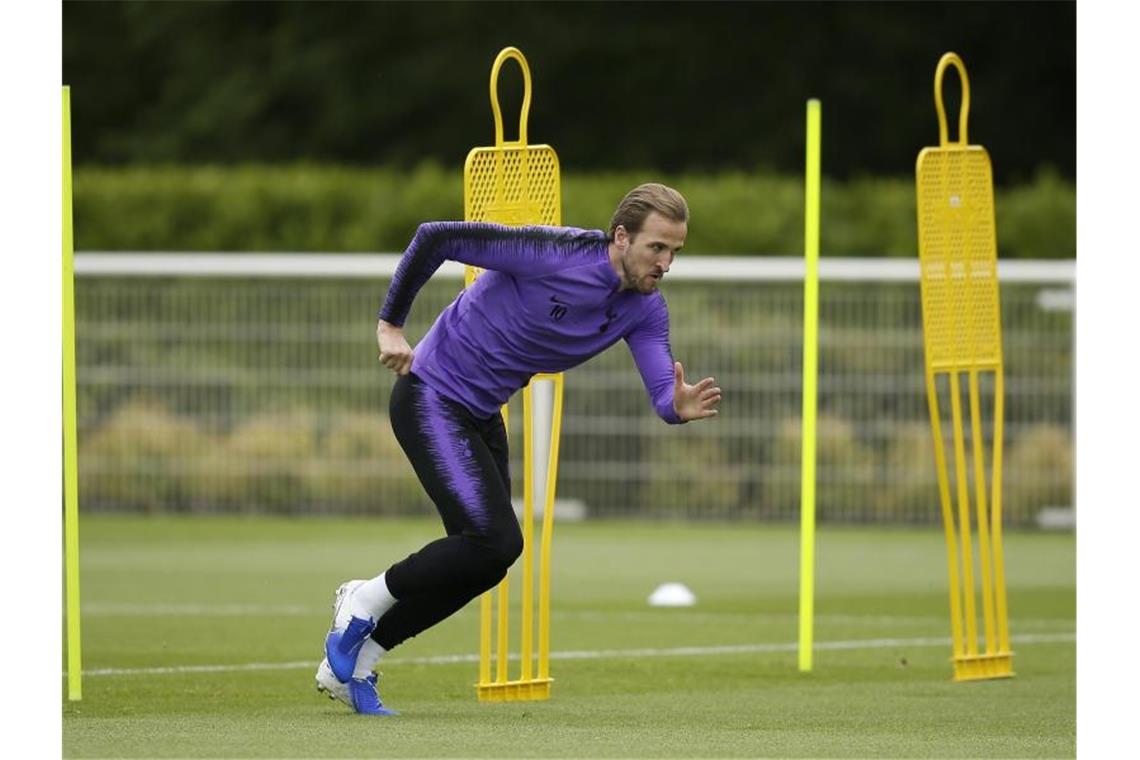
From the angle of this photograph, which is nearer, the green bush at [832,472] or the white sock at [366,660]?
the white sock at [366,660]

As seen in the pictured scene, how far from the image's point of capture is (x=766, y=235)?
19109 millimetres

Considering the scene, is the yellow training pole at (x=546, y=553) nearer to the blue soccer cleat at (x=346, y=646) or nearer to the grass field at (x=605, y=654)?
the grass field at (x=605, y=654)

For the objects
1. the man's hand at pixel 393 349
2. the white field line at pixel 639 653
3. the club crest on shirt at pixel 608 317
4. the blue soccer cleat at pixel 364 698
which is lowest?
the white field line at pixel 639 653

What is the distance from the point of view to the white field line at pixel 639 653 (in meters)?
9.12

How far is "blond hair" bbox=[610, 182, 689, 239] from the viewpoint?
22.9 ft

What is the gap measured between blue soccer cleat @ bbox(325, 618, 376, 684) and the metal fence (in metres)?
9.80

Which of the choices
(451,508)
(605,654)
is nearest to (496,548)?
(451,508)

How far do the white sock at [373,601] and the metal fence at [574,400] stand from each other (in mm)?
9793

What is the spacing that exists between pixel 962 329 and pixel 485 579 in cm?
280

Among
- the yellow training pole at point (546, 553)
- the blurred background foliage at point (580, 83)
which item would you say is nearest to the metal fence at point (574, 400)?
the blurred background foliage at point (580, 83)

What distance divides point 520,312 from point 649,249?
0.48 meters

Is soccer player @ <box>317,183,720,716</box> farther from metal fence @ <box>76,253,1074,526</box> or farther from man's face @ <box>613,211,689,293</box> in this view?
metal fence @ <box>76,253,1074,526</box>

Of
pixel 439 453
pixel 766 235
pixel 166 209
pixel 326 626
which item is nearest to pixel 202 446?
pixel 166 209

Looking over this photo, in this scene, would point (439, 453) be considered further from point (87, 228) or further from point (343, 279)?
point (87, 228)
